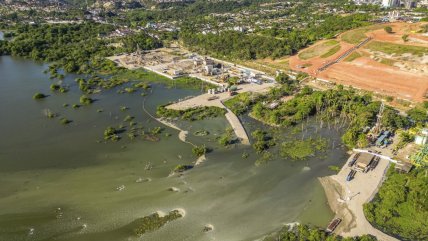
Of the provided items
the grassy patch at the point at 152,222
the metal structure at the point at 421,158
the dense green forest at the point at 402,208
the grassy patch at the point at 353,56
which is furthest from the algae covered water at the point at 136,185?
the grassy patch at the point at 353,56

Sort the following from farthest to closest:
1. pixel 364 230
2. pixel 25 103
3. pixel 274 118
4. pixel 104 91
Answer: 1. pixel 104 91
2. pixel 25 103
3. pixel 274 118
4. pixel 364 230

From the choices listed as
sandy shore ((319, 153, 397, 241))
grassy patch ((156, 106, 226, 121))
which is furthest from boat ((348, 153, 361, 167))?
grassy patch ((156, 106, 226, 121))

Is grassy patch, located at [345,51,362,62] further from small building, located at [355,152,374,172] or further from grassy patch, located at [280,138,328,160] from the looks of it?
small building, located at [355,152,374,172]

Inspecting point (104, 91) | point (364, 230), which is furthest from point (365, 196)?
point (104, 91)

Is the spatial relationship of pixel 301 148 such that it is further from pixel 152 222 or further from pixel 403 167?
pixel 152 222

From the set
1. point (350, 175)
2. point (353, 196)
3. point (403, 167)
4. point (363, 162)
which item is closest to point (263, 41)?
point (363, 162)

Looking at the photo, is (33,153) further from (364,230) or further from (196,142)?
(364,230)
